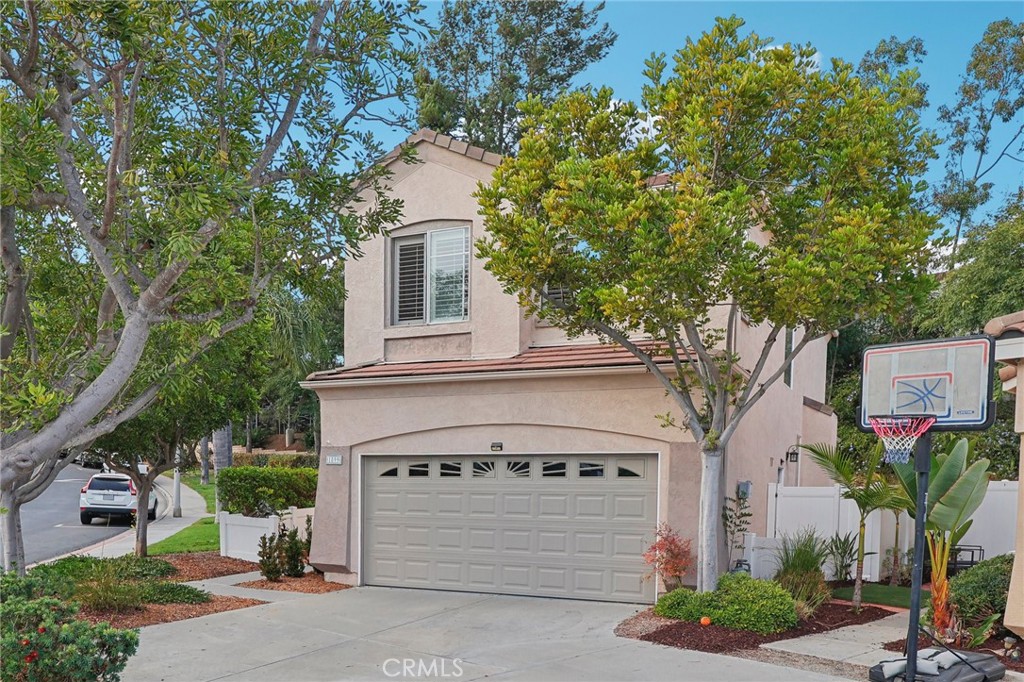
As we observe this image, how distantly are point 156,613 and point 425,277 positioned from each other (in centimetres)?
671

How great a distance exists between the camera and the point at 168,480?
4722cm

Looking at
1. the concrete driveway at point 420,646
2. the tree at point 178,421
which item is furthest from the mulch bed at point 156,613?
the tree at point 178,421

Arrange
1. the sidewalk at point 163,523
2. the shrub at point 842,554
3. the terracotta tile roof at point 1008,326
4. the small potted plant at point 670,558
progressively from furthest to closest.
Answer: the sidewalk at point 163,523 → the shrub at point 842,554 → the small potted plant at point 670,558 → the terracotta tile roof at point 1008,326

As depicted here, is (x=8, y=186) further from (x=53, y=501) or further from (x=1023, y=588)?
(x=53, y=501)

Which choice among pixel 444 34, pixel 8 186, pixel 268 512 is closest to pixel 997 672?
pixel 8 186

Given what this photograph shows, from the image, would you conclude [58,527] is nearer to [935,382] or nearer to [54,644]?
[54,644]

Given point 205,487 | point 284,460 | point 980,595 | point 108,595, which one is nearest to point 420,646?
point 108,595

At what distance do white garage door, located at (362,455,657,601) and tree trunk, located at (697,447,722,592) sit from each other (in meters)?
1.32

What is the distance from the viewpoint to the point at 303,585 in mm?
15695

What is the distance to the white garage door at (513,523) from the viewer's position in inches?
541

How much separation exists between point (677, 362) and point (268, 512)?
11453mm

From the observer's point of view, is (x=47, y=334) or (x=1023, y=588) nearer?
(x=1023, y=588)

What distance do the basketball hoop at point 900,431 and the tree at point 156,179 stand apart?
18.6 ft

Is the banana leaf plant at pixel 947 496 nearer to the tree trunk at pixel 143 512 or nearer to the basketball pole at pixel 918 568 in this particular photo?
the basketball pole at pixel 918 568
